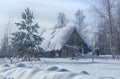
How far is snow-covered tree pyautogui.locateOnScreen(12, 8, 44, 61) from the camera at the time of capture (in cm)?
3572

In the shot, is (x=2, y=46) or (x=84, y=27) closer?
(x=2, y=46)

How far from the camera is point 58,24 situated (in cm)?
8456

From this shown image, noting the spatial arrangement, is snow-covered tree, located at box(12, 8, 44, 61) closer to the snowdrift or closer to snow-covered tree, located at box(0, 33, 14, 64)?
snow-covered tree, located at box(0, 33, 14, 64)

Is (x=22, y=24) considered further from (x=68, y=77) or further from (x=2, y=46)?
(x=68, y=77)

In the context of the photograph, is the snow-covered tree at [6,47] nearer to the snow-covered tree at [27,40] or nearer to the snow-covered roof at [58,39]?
the snow-covered tree at [27,40]

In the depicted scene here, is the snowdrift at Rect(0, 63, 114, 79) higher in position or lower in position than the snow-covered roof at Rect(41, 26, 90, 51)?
lower

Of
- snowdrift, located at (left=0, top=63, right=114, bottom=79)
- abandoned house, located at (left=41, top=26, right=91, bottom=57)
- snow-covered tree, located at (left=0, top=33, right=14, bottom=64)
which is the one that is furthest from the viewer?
abandoned house, located at (left=41, top=26, right=91, bottom=57)

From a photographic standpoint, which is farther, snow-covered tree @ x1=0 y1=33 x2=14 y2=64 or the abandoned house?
the abandoned house

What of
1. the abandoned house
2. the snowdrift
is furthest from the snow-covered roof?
the snowdrift

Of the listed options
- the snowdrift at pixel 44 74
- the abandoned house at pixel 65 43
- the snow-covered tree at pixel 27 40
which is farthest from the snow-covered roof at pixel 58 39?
the snowdrift at pixel 44 74

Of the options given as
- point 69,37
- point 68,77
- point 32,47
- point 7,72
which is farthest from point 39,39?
point 68,77

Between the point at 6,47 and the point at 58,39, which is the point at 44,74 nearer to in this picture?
the point at 6,47

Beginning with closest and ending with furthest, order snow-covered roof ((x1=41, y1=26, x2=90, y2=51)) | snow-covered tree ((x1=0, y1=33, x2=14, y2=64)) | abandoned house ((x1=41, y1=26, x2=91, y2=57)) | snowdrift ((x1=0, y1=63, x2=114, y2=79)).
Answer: snowdrift ((x1=0, y1=63, x2=114, y2=79)) → snow-covered tree ((x1=0, y1=33, x2=14, y2=64)) → abandoned house ((x1=41, y1=26, x2=91, y2=57)) → snow-covered roof ((x1=41, y1=26, x2=90, y2=51))

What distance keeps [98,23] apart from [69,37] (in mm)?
8431
